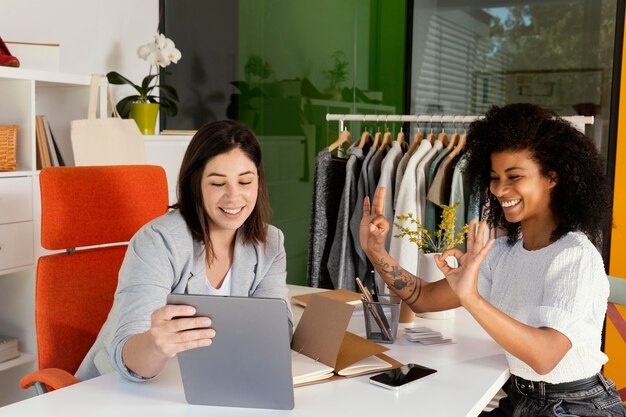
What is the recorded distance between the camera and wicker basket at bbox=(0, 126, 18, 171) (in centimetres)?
281

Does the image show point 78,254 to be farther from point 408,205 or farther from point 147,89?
point 147,89

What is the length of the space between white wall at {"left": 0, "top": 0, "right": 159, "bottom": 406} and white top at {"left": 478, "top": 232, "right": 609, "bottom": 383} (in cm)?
213

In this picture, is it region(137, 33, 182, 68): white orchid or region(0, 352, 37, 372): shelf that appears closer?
region(0, 352, 37, 372): shelf

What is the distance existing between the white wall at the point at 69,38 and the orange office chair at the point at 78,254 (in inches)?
47.9

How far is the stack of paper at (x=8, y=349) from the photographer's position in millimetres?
2910

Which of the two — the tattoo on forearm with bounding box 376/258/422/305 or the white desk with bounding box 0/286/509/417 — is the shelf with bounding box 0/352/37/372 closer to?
the white desk with bounding box 0/286/509/417

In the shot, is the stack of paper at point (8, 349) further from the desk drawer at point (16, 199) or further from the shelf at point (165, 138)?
the shelf at point (165, 138)

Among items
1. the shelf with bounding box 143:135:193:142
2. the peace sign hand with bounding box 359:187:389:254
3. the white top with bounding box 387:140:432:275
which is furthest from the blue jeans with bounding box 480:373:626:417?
the shelf with bounding box 143:135:193:142

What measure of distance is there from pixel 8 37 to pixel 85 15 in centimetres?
51

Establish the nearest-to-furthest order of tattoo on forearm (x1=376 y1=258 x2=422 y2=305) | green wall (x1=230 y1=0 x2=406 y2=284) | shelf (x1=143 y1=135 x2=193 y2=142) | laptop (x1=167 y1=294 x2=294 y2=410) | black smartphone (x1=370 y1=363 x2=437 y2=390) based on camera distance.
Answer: laptop (x1=167 y1=294 x2=294 y2=410) → black smartphone (x1=370 y1=363 x2=437 y2=390) → tattoo on forearm (x1=376 y1=258 x2=422 y2=305) → shelf (x1=143 y1=135 x2=193 y2=142) → green wall (x1=230 y1=0 x2=406 y2=284)

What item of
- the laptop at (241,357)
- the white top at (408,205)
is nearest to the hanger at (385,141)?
the white top at (408,205)

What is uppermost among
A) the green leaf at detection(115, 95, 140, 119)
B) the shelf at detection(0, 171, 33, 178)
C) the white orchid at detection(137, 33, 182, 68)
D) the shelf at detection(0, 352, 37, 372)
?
the white orchid at detection(137, 33, 182, 68)

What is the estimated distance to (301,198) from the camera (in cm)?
434

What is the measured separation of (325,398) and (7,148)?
6.50ft
